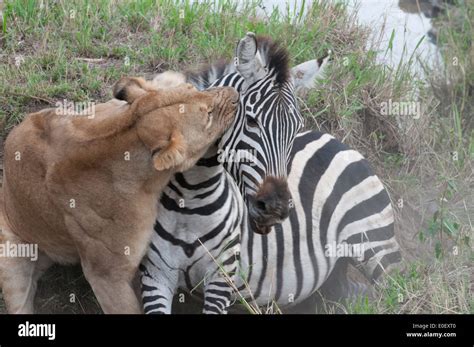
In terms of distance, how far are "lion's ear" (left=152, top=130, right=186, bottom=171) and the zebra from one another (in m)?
0.42

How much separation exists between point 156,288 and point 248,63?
1648mm

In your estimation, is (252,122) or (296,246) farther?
(296,246)

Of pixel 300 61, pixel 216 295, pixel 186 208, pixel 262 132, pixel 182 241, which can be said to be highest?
pixel 300 61

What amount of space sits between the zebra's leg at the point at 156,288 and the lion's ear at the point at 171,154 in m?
1.00

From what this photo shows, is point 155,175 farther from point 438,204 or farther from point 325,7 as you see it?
point 325,7

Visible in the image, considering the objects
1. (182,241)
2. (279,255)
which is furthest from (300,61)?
(182,241)

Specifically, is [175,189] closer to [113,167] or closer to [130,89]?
[113,167]

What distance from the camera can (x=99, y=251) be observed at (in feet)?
20.6

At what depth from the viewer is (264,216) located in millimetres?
6129

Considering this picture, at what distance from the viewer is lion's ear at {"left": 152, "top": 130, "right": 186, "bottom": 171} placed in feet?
19.1

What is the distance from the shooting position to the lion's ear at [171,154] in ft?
19.1

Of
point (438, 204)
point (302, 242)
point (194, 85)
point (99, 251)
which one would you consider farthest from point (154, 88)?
point (438, 204)

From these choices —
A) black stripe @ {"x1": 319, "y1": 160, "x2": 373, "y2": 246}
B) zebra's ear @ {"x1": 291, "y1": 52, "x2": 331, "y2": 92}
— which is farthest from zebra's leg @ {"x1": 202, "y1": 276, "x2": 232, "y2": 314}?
zebra's ear @ {"x1": 291, "y1": 52, "x2": 331, "y2": 92}

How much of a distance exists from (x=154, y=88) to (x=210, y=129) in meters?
0.60
